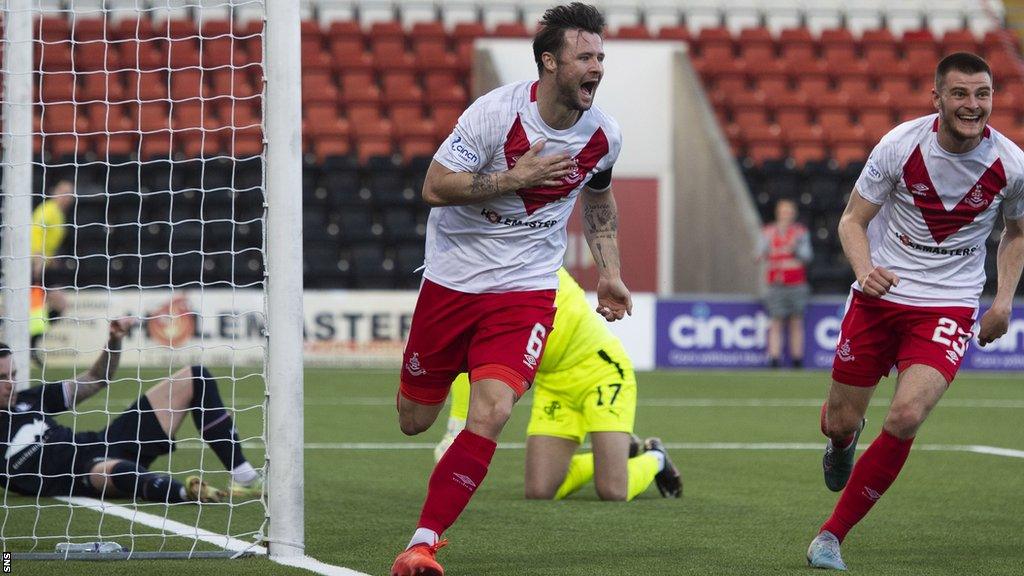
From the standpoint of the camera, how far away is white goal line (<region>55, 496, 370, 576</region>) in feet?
17.9

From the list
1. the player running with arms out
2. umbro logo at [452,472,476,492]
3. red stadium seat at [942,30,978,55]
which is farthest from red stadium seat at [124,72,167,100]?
umbro logo at [452,472,476,492]

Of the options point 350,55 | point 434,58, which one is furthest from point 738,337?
point 350,55

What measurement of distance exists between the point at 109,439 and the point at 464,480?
8.71ft

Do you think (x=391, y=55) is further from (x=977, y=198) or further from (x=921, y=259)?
(x=977, y=198)

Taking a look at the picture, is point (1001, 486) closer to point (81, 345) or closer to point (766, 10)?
point (81, 345)

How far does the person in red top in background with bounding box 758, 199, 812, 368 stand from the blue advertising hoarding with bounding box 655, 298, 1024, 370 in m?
0.19

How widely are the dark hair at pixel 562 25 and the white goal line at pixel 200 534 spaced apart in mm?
2012

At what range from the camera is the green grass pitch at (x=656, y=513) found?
5723 mm

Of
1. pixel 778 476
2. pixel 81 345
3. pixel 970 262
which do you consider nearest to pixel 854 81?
pixel 81 345

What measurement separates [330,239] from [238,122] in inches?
105

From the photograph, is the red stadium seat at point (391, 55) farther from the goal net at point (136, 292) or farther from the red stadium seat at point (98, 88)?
the red stadium seat at point (98, 88)

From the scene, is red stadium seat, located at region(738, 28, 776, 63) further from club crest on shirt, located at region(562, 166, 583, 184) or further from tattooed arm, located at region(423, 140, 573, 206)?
tattooed arm, located at region(423, 140, 573, 206)

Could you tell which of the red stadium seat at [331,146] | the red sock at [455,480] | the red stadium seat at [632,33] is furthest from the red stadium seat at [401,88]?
the red sock at [455,480]

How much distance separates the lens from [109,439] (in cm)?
718
